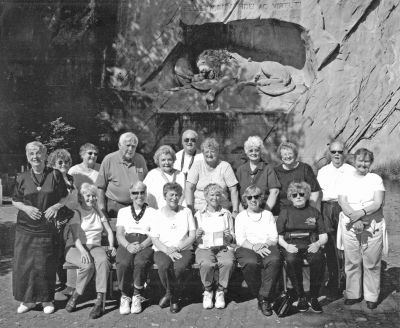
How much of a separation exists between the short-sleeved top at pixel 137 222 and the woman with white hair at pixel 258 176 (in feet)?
3.24

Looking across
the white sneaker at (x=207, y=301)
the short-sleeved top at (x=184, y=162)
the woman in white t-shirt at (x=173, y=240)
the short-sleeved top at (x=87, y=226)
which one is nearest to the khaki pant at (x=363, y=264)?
the white sneaker at (x=207, y=301)

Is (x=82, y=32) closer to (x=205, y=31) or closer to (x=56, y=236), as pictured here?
(x=205, y=31)

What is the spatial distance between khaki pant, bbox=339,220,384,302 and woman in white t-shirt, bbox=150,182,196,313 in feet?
4.93

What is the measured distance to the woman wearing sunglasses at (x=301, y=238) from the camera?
14.2 ft

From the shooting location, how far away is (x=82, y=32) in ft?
40.6

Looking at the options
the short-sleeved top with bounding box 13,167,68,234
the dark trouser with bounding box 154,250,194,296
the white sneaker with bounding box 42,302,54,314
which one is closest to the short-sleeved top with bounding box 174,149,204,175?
the dark trouser with bounding box 154,250,194,296

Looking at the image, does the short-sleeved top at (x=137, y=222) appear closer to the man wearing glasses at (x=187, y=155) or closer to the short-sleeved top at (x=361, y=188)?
the man wearing glasses at (x=187, y=155)

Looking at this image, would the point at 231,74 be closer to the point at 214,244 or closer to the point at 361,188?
the point at 361,188

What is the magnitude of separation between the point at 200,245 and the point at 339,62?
845 centimetres

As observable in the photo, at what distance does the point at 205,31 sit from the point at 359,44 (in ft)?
13.2

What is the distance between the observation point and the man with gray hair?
494 centimetres

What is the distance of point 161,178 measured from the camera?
489 cm

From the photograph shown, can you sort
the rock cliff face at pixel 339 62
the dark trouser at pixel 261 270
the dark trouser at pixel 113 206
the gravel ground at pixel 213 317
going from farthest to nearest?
the rock cliff face at pixel 339 62 → the dark trouser at pixel 113 206 → the dark trouser at pixel 261 270 → the gravel ground at pixel 213 317

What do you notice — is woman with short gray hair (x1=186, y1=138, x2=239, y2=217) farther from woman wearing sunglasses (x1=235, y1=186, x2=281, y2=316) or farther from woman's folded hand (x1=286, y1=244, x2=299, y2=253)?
woman's folded hand (x1=286, y1=244, x2=299, y2=253)
